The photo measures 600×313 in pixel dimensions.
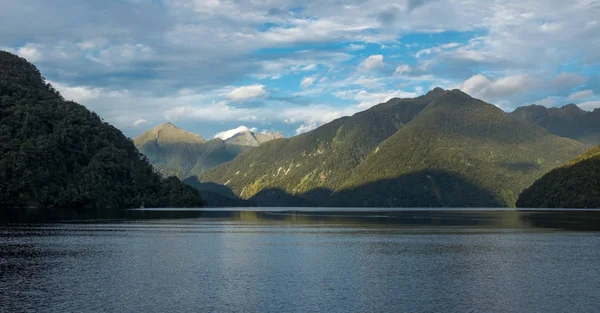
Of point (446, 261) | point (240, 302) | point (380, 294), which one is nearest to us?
point (240, 302)

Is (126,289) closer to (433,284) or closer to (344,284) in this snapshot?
(344,284)

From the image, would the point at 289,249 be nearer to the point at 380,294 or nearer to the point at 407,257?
the point at 407,257

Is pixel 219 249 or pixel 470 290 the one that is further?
pixel 219 249

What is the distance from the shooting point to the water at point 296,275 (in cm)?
5081

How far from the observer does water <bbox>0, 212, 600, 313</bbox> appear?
50.8m

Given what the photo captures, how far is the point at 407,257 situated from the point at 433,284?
23523 millimetres

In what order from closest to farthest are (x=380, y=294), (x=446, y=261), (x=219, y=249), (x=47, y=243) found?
(x=380, y=294) < (x=446, y=261) < (x=219, y=249) < (x=47, y=243)

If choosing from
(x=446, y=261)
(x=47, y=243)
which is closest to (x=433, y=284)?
(x=446, y=261)

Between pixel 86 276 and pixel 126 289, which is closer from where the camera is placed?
pixel 126 289

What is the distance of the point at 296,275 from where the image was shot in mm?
66875

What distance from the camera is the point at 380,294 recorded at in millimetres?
55469

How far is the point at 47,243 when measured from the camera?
101m

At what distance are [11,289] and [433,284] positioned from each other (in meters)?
42.0

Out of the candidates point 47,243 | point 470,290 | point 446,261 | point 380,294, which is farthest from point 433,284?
point 47,243
